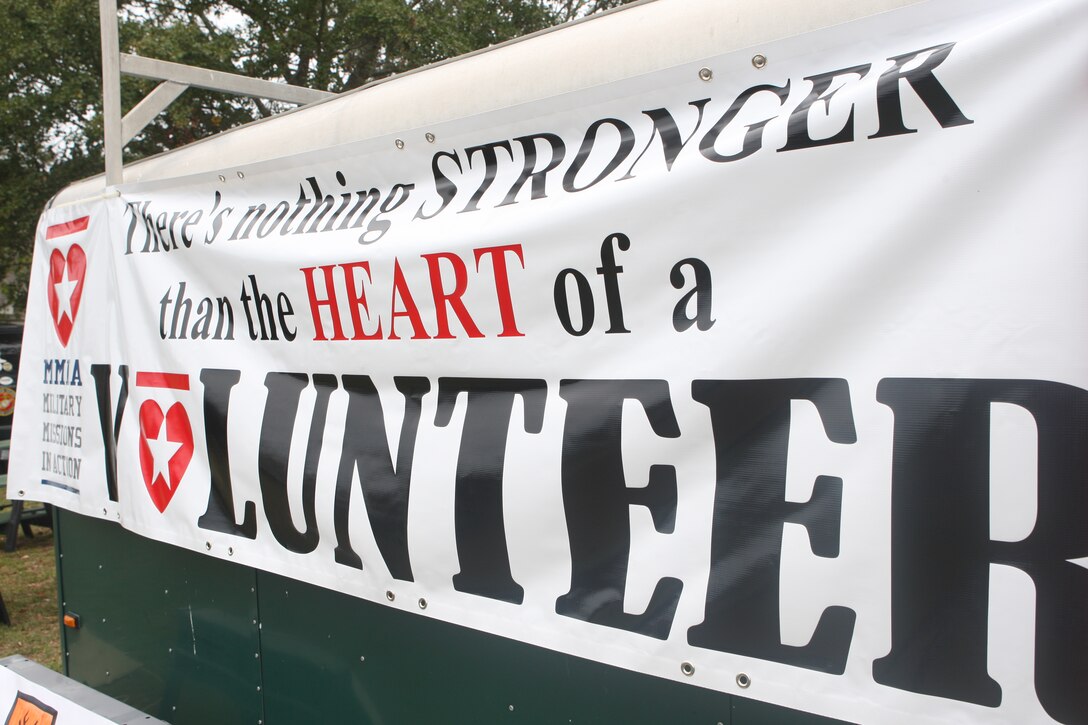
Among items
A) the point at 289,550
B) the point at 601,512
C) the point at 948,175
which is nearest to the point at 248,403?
the point at 289,550

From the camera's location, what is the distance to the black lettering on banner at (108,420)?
2799 millimetres

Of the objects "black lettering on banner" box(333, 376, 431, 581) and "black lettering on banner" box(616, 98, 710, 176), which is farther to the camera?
"black lettering on banner" box(333, 376, 431, 581)

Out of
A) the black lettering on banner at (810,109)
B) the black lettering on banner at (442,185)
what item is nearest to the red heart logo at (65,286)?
the black lettering on banner at (442,185)

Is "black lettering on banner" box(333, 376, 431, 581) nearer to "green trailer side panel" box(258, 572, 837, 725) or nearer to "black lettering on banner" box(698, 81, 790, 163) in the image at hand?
"green trailer side panel" box(258, 572, 837, 725)

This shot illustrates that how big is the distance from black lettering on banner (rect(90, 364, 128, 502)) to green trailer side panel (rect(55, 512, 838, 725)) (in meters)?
0.23

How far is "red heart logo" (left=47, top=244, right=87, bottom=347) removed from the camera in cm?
307

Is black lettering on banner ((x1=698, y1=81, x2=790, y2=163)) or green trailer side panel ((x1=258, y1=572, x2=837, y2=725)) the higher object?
black lettering on banner ((x1=698, y1=81, x2=790, y2=163))

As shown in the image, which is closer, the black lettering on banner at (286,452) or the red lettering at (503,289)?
the red lettering at (503,289)

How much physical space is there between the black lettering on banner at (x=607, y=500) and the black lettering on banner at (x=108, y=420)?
181cm

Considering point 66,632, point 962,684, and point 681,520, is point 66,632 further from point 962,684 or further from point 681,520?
point 962,684

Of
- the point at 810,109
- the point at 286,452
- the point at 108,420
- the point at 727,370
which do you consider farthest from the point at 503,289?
the point at 108,420

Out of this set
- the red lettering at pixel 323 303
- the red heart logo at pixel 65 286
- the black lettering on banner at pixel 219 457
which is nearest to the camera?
the red lettering at pixel 323 303

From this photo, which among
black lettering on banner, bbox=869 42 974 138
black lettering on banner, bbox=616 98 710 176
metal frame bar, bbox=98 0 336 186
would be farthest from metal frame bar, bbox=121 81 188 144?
black lettering on banner, bbox=869 42 974 138

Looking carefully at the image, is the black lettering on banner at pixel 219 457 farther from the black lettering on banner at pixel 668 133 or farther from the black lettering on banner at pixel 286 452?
the black lettering on banner at pixel 668 133
